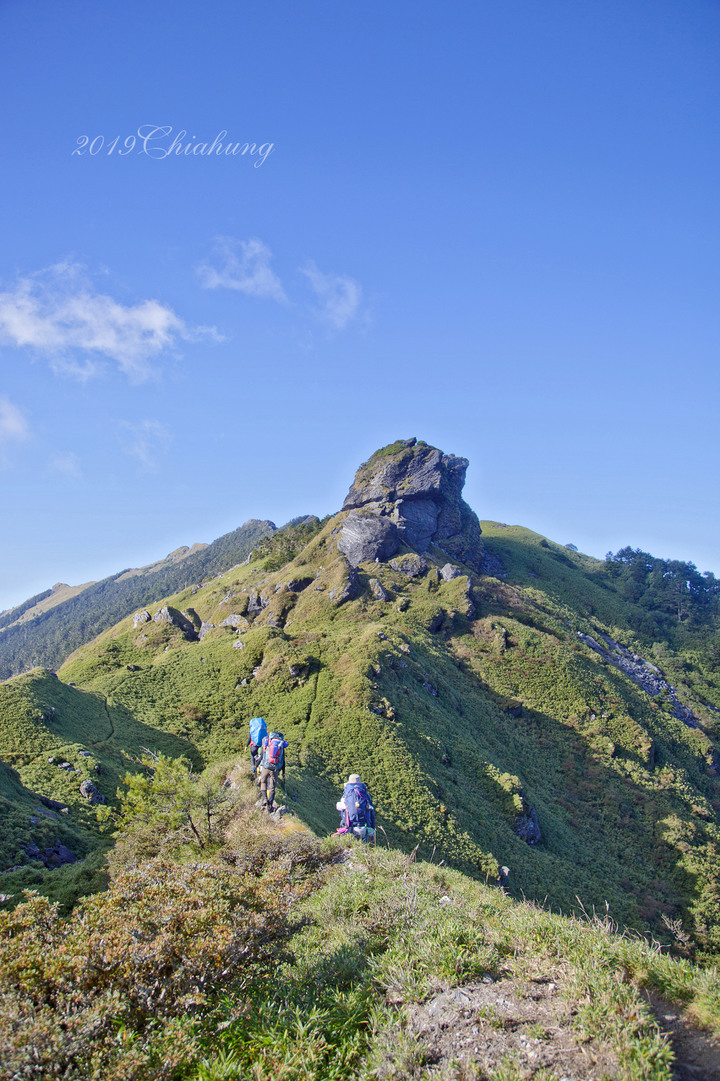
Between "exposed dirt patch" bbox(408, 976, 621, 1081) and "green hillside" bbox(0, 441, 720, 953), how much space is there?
23.6ft

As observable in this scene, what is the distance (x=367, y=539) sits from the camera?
61562 millimetres

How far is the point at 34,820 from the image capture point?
47.4ft

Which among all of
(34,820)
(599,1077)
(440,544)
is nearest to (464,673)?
(440,544)

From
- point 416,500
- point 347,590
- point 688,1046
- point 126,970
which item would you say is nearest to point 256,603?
point 347,590

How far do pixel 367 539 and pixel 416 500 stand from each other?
17.3 meters

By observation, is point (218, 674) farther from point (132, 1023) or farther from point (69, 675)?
point (132, 1023)

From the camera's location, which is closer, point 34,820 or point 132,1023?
point 132,1023

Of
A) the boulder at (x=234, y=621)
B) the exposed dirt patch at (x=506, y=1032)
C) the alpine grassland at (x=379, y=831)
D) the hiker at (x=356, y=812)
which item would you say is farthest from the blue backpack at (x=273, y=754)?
the boulder at (x=234, y=621)

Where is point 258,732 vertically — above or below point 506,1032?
below

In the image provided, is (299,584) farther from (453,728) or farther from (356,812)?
(356,812)

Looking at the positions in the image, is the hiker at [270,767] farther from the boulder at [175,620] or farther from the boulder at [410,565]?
the boulder at [410,565]

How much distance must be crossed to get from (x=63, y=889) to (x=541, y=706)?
135ft

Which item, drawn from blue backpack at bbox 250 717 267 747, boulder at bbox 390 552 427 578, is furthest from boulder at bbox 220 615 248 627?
blue backpack at bbox 250 717 267 747

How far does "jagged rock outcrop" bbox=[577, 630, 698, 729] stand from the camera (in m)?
56.4
